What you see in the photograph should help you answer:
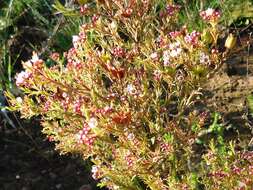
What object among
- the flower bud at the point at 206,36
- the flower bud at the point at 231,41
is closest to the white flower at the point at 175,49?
the flower bud at the point at 206,36

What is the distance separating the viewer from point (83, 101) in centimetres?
223

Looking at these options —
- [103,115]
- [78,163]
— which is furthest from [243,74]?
[103,115]

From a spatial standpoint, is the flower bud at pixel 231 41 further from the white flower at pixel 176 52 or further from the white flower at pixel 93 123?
the white flower at pixel 93 123

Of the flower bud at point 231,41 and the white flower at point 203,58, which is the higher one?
the flower bud at point 231,41

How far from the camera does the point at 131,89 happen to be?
7.41 feet

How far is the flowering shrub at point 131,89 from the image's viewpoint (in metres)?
2.12

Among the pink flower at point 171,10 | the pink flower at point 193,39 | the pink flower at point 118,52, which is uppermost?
the pink flower at point 171,10

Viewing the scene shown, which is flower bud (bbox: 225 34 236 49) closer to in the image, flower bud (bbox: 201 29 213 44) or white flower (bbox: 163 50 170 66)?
flower bud (bbox: 201 29 213 44)

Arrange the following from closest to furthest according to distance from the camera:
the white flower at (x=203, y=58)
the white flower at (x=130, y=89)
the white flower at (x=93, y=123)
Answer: the white flower at (x=93, y=123), the white flower at (x=203, y=58), the white flower at (x=130, y=89)

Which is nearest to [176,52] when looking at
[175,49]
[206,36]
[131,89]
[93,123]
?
[175,49]

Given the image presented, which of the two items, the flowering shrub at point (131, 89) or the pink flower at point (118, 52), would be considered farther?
the pink flower at point (118, 52)

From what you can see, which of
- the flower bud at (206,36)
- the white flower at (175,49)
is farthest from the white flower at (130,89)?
the flower bud at (206,36)

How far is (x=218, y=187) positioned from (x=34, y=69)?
1.10 m

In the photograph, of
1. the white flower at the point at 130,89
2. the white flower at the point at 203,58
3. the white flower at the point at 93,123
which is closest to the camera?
the white flower at the point at 93,123
